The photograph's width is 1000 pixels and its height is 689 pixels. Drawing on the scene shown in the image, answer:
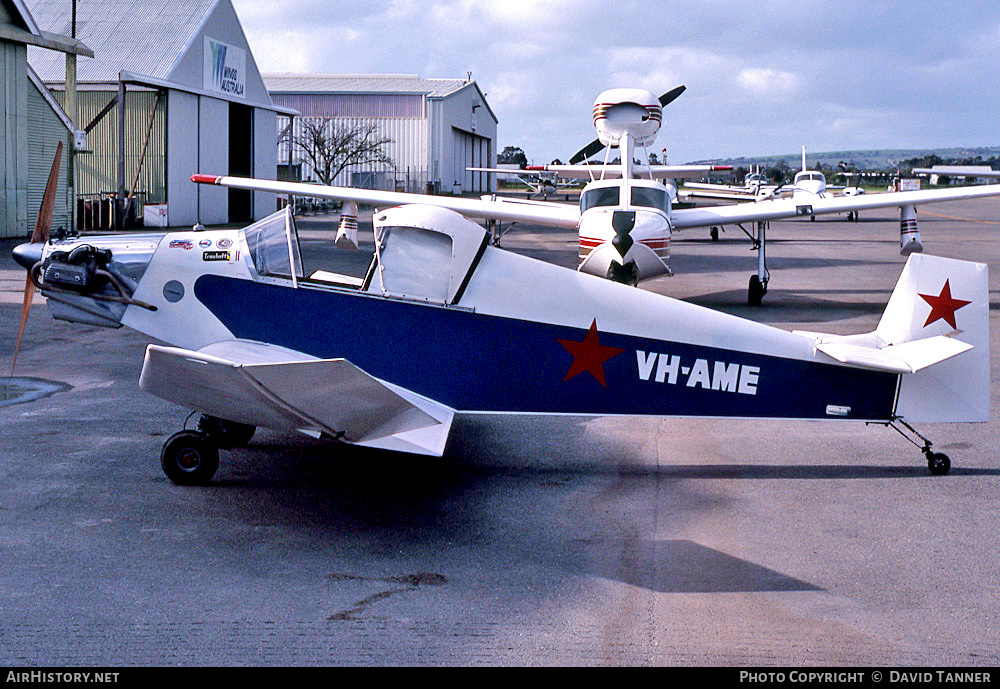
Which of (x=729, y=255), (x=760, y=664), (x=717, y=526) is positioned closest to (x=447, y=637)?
(x=760, y=664)

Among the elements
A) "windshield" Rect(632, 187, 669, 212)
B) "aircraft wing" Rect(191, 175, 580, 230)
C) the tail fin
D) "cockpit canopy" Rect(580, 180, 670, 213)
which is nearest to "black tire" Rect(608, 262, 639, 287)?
"cockpit canopy" Rect(580, 180, 670, 213)

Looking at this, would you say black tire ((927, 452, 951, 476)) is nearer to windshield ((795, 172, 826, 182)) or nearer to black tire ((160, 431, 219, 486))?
black tire ((160, 431, 219, 486))

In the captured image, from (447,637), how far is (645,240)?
1237 centimetres

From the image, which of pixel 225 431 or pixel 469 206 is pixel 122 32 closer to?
pixel 469 206

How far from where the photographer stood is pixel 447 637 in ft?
15.7

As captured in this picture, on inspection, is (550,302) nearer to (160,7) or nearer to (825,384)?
(825,384)

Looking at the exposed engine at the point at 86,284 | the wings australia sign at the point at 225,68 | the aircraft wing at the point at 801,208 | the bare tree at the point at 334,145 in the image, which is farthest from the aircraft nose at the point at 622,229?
the bare tree at the point at 334,145

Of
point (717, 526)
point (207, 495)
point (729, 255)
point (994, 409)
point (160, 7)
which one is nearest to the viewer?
point (717, 526)

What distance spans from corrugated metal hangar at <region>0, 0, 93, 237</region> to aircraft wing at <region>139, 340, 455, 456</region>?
24.5 metres

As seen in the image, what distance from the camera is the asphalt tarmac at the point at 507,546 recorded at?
475cm

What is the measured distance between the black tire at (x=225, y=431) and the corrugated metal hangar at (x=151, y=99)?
30.0m

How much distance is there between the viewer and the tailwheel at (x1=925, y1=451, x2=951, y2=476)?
7672mm

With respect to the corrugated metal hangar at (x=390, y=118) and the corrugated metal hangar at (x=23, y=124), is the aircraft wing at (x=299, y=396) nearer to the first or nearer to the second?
the corrugated metal hangar at (x=23, y=124)

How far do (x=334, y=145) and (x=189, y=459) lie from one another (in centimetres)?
6372
